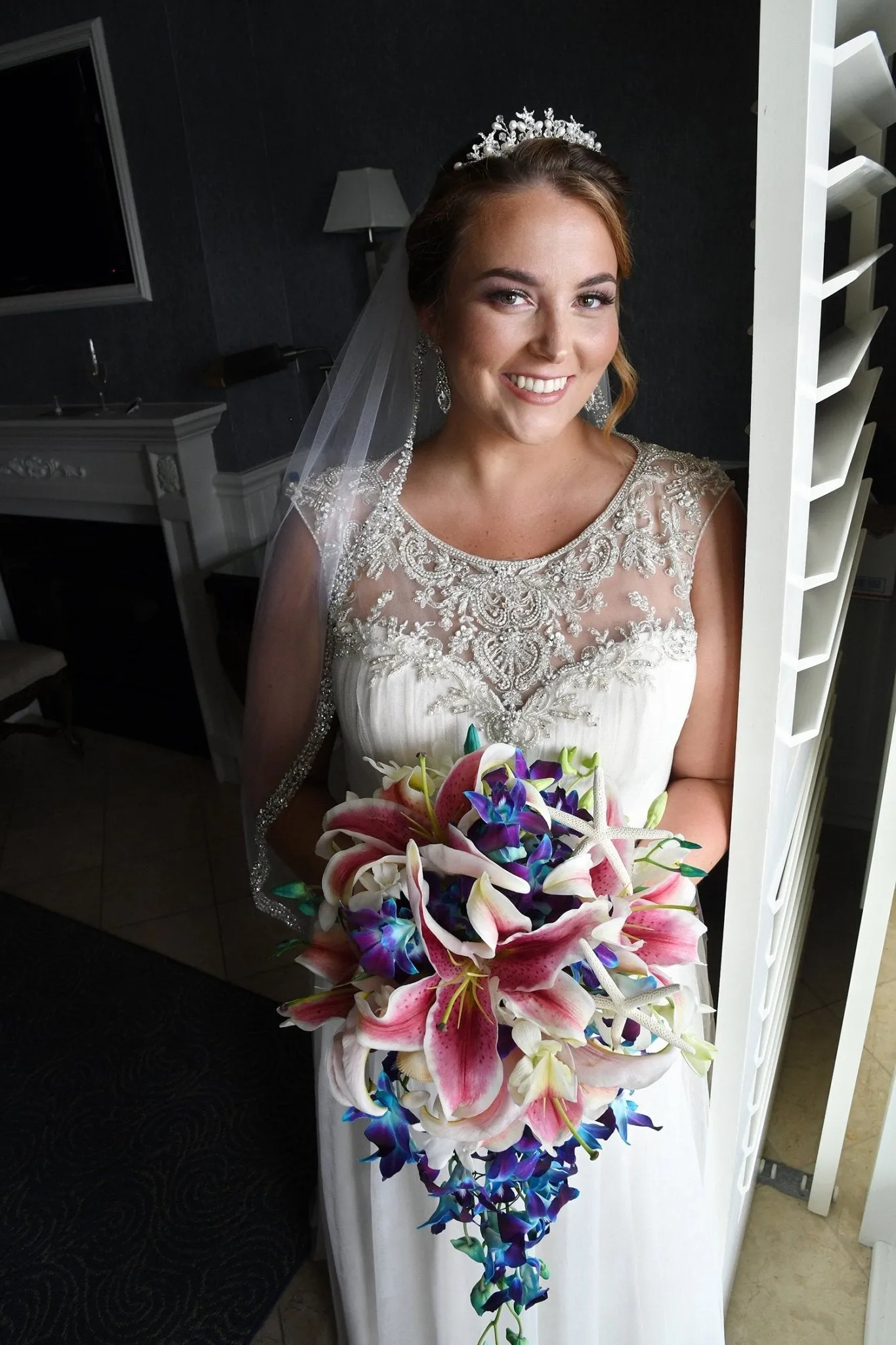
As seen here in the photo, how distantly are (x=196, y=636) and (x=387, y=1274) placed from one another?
2.56m

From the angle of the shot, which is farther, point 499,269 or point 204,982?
point 204,982

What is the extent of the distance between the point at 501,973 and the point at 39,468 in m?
3.46

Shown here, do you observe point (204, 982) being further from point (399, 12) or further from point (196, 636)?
point (399, 12)

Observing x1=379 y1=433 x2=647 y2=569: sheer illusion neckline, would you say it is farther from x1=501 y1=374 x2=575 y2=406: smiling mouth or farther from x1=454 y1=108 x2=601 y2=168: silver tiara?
x1=454 y1=108 x2=601 y2=168: silver tiara

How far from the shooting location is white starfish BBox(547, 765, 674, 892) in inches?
33.8

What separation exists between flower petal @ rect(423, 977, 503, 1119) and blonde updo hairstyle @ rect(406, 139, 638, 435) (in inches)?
33.9

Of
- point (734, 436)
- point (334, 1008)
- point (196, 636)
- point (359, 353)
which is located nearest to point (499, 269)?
point (359, 353)

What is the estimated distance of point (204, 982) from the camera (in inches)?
103

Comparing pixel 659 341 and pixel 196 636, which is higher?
pixel 659 341

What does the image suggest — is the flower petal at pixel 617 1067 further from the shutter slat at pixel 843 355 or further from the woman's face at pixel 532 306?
the woman's face at pixel 532 306

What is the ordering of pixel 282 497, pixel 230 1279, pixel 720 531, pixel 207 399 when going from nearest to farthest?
pixel 720 531
pixel 282 497
pixel 230 1279
pixel 207 399

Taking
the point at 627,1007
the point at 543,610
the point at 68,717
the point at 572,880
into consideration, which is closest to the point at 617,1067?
the point at 627,1007

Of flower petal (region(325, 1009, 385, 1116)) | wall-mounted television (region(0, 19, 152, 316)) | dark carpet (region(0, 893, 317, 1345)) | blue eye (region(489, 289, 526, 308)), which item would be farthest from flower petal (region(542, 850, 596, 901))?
wall-mounted television (region(0, 19, 152, 316))

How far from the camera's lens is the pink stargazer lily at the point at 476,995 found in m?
0.79
